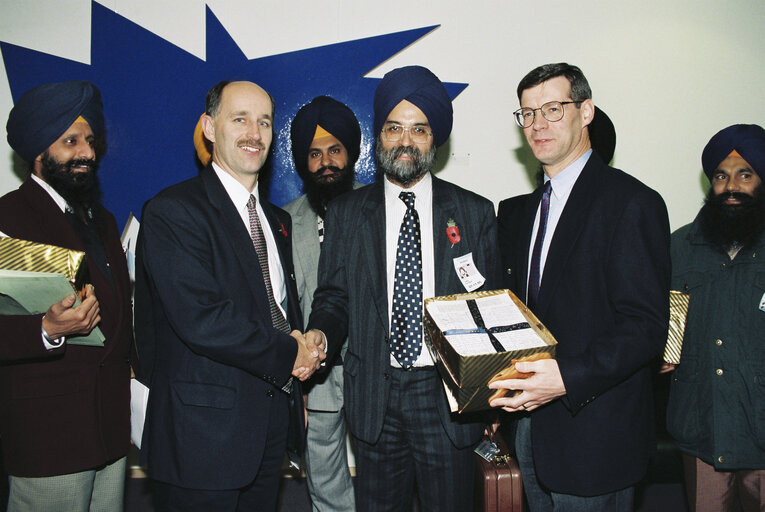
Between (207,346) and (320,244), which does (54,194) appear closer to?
(207,346)

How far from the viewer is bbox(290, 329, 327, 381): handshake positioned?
2055 mm

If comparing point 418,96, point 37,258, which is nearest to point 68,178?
point 37,258

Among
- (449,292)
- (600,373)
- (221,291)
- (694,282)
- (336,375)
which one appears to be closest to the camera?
(600,373)

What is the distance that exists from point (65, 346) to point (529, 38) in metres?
3.44

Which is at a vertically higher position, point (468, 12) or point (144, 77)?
point (468, 12)

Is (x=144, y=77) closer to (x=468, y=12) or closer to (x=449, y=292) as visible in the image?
(x=468, y=12)

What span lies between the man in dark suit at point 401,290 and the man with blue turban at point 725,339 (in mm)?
1114

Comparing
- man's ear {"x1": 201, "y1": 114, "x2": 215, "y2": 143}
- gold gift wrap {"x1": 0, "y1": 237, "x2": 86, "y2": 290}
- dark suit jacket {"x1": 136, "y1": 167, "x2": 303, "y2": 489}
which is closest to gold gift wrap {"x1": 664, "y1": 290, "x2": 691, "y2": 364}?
dark suit jacket {"x1": 136, "y1": 167, "x2": 303, "y2": 489}

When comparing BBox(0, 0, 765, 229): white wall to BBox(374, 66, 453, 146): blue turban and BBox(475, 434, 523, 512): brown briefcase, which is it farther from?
BBox(475, 434, 523, 512): brown briefcase

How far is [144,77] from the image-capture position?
3504 mm

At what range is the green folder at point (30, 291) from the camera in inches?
65.3

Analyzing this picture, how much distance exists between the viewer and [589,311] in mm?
1784

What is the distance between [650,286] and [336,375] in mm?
1658

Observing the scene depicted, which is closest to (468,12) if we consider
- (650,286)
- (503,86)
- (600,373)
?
(503,86)
